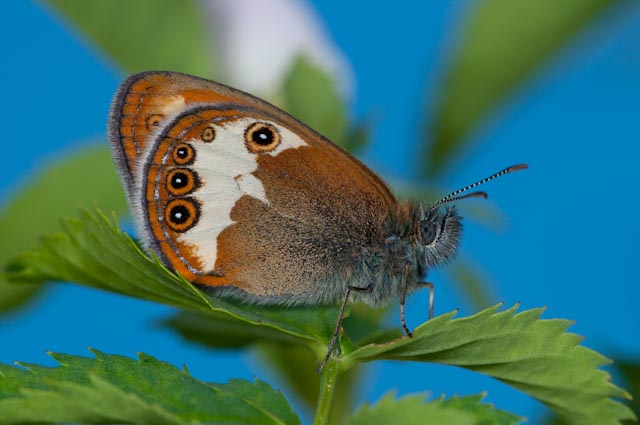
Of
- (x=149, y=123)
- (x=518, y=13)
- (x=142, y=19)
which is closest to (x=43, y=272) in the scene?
(x=149, y=123)

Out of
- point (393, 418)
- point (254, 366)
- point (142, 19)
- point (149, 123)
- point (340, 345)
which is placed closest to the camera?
point (393, 418)

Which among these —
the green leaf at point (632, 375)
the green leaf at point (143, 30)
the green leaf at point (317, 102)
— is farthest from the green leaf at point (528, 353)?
the green leaf at point (143, 30)

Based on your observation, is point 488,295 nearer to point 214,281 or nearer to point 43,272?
point 214,281

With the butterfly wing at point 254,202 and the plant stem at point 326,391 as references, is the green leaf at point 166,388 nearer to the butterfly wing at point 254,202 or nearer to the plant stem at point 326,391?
the plant stem at point 326,391

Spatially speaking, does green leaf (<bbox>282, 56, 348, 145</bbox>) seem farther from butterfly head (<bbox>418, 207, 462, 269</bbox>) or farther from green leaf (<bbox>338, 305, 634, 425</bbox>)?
green leaf (<bbox>338, 305, 634, 425</bbox>)

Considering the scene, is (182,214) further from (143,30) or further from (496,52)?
(496,52)

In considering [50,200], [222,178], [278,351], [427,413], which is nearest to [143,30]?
[50,200]
